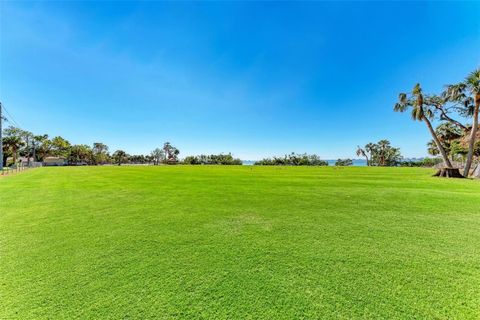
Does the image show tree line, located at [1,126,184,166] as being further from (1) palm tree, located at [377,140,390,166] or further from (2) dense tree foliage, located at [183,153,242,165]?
(1) palm tree, located at [377,140,390,166]

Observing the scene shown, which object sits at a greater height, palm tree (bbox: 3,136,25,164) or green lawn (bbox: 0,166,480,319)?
palm tree (bbox: 3,136,25,164)

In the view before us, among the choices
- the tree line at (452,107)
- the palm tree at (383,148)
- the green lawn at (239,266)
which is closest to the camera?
the green lawn at (239,266)

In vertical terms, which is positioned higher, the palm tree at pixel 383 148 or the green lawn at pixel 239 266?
the palm tree at pixel 383 148

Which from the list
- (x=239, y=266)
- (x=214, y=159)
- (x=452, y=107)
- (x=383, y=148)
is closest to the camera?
(x=239, y=266)

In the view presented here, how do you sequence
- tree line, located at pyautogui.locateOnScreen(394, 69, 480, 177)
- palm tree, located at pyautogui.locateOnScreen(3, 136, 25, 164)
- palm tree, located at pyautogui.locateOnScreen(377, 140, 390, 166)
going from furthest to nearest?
palm tree, located at pyautogui.locateOnScreen(377, 140, 390, 166)
palm tree, located at pyautogui.locateOnScreen(3, 136, 25, 164)
tree line, located at pyautogui.locateOnScreen(394, 69, 480, 177)

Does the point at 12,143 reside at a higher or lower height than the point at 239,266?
higher

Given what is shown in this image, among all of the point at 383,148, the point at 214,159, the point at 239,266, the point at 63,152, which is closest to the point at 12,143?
the point at 63,152

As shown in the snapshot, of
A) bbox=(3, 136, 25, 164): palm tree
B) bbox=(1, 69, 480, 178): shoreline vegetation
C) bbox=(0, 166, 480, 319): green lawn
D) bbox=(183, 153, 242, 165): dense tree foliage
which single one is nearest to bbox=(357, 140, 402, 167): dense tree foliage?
bbox=(1, 69, 480, 178): shoreline vegetation

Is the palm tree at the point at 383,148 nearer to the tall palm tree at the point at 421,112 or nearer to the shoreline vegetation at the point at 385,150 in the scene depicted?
the shoreline vegetation at the point at 385,150

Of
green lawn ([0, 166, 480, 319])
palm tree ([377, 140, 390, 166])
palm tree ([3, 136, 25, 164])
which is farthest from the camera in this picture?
palm tree ([377, 140, 390, 166])

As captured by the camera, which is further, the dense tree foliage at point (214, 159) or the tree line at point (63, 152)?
the dense tree foliage at point (214, 159)

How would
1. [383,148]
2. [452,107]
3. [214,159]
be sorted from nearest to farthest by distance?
[452,107] → [383,148] → [214,159]

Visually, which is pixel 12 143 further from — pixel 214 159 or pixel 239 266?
pixel 239 266

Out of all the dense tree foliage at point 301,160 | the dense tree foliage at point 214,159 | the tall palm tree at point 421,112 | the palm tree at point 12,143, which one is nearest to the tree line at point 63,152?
the palm tree at point 12,143
